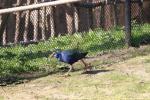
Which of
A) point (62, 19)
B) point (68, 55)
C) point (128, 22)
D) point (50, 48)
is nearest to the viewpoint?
point (68, 55)

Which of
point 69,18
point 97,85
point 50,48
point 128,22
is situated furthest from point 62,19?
point 97,85

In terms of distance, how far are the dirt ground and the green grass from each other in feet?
3.05

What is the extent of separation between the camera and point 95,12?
1427 centimetres

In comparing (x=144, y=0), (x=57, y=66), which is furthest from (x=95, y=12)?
(x=57, y=66)

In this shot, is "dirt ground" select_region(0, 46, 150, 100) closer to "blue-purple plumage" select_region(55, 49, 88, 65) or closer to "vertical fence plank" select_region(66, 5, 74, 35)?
"blue-purple plumage" select_region(55, 49, 88, 65)

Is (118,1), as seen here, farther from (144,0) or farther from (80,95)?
(80,95)

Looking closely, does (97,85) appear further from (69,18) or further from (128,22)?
(69,18)

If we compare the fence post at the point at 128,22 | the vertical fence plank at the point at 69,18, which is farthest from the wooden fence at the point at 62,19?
the fence post at the point at 128,22

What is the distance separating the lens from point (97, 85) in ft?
27.3

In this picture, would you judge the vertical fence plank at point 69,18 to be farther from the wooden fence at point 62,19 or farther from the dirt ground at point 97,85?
the dirt ground at point 97,85

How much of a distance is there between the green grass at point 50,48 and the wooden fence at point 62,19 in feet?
3.38

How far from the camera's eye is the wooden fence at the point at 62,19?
45.9 ft

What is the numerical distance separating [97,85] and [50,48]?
402 centimetres

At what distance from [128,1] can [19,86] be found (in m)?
3.44
